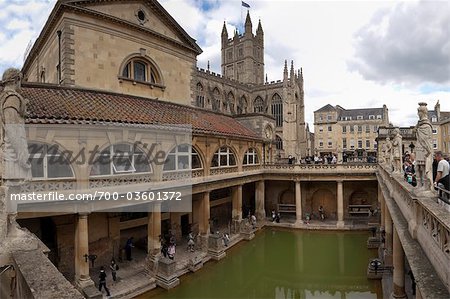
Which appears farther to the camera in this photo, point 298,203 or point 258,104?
point 258,104

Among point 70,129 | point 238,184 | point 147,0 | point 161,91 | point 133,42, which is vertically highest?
point 147,0

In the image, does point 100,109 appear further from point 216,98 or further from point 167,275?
point 216,98

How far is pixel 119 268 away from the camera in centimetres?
1842

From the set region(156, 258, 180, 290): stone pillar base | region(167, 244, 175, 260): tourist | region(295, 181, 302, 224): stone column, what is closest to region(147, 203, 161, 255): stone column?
region(167, 244, 175, 260): tourist

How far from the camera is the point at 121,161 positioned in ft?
54.6

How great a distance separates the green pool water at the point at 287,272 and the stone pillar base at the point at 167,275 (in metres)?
0.31

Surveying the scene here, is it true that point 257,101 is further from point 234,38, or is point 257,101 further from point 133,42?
point 133,42

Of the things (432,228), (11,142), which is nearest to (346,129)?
(432,228)

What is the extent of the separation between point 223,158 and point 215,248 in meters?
7.06

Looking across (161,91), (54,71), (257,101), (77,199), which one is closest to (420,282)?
(77,199)

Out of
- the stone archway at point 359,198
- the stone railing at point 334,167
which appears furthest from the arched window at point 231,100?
the stone archway at point 359,198

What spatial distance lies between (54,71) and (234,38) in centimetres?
6828

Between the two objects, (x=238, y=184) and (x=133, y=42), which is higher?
(x=133, y=42)

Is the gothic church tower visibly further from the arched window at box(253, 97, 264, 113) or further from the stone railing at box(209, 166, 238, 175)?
the stone railing at box(209, 166, 238, 175)
